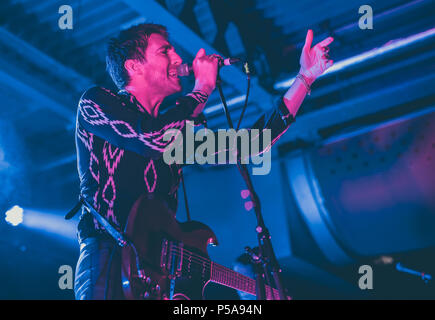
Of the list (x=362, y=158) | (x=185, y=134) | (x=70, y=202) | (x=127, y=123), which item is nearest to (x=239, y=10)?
(x=362, y=158)

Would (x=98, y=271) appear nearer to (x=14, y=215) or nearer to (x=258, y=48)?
(x=258, y=48)

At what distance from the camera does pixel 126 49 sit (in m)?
2.32

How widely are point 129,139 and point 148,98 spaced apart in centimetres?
44

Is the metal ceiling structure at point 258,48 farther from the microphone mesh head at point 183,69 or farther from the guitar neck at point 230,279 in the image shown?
the guitar neck at point 230,279

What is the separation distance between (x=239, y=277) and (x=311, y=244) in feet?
10.8

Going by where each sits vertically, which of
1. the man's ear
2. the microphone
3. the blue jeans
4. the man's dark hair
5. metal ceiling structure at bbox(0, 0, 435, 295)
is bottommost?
the blue jeans

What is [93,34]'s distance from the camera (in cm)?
430

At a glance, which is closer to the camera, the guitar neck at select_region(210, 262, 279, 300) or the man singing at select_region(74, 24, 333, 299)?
the man singing at select_region(74, 24, 333, 299)

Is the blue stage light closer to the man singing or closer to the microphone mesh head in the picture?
the man singing

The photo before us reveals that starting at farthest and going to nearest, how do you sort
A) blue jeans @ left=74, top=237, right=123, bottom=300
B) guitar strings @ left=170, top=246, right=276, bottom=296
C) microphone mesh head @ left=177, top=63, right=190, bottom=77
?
microphone mesh head @ left=177, top=63, right=190, bottom=77, guitar strings @ left=170, top=246, right=276, bottom=296, blue jeans @ left=74, top=237, right=123, bottom=300

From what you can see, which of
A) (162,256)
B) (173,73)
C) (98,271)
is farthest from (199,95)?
(98,271)

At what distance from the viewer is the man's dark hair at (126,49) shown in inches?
90.8

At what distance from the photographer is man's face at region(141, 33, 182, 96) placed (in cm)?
224

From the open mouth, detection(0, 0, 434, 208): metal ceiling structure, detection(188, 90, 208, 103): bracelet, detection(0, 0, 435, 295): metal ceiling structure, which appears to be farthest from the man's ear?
detection(0, 0, 434, 208): metal ceiling structure
